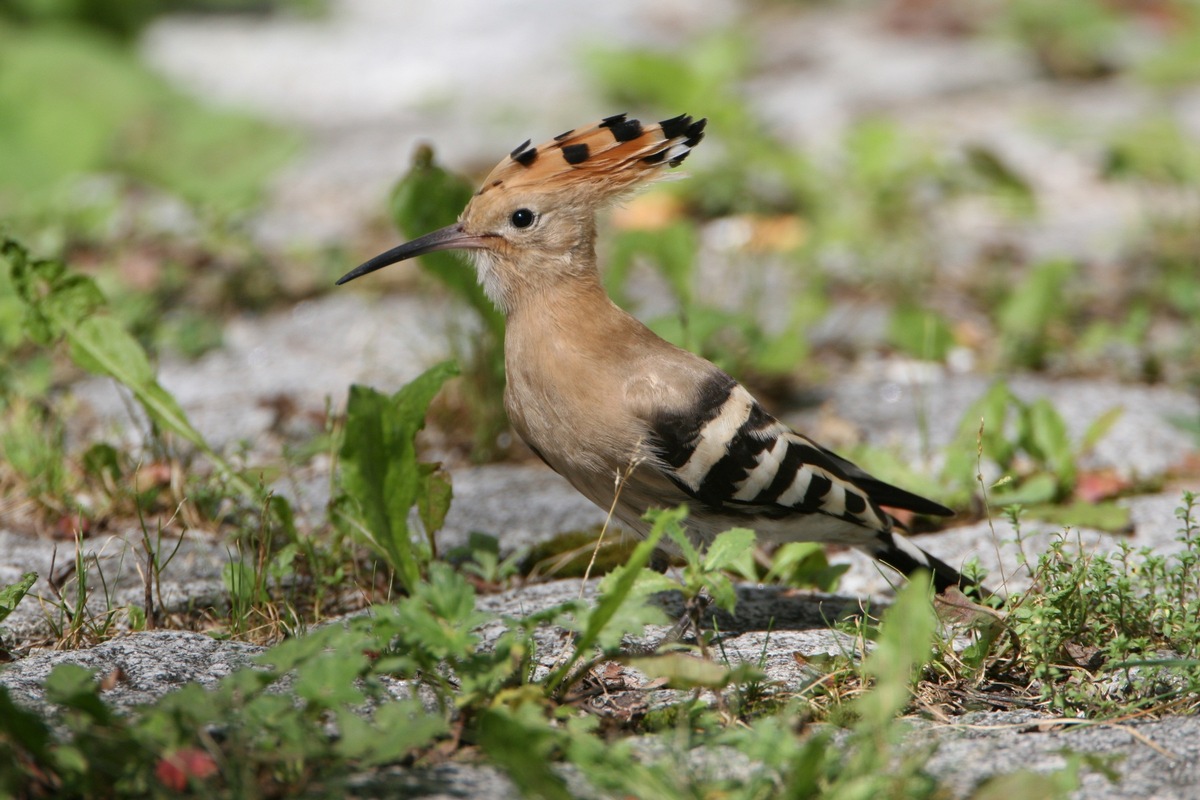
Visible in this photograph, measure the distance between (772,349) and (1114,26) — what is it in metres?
5.21

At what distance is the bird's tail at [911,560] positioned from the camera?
8.81ft

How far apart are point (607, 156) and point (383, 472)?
3.11ft

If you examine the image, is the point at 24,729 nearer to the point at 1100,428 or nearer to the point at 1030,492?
the point at 1030,492

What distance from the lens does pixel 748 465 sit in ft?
8.85

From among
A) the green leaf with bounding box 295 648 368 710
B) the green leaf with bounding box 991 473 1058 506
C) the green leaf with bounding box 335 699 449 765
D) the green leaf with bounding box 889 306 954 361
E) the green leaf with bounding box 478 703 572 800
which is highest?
the green leaf with bounding box 295 648 368 710

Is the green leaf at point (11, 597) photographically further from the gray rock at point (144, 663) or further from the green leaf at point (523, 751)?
the green leaf at point (523, 751)

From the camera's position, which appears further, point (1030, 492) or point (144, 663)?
point (1030, 492)

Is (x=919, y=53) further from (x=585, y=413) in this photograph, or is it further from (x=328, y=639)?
(x=328, y=639)

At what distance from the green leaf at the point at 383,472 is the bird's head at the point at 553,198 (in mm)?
631

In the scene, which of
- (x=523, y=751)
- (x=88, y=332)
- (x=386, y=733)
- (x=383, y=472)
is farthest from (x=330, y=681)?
(x=88, y=332)

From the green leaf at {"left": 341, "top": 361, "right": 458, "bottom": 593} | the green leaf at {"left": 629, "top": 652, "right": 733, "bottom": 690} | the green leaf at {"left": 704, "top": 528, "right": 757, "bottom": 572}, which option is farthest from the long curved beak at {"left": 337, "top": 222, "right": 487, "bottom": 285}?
the green leaf at {"left": 629, "top": 652, "right": 733, "bottom": 690}

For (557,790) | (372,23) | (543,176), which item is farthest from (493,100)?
(557,790)

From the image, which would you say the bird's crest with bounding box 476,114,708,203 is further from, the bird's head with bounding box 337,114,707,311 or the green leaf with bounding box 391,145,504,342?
the green leaf with bounding box 391,145,504,342

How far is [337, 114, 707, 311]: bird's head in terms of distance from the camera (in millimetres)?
2883
